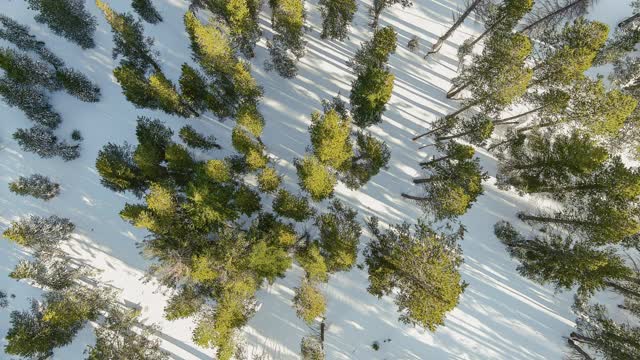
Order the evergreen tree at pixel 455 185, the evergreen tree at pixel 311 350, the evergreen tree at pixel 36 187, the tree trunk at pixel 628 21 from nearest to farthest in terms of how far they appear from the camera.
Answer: the evergreen tree at pixel 455 185, the evergreen tree at pixel 311 350, the evergreen tree at pixel 36 187, the tree trunk at pixel 628 21

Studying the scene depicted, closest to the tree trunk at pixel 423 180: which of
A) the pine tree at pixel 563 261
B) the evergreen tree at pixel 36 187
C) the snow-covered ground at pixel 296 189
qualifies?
the snow-covered ground at pixel 296 189

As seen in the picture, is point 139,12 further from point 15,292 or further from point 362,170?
point 15,292

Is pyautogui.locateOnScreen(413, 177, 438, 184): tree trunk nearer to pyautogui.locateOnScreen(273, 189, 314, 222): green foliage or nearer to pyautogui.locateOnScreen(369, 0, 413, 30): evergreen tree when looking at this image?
pyautogui.locateOnScreen(273, 189, 314, 222): green foliage

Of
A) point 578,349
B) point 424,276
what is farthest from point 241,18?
point 578,349

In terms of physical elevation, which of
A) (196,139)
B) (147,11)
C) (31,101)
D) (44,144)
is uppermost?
(147,11)

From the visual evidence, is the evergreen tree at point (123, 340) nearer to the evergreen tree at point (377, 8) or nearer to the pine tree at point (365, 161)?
the pine tree at point (365, 161)

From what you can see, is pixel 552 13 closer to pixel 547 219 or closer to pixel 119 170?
pixel 547 219
